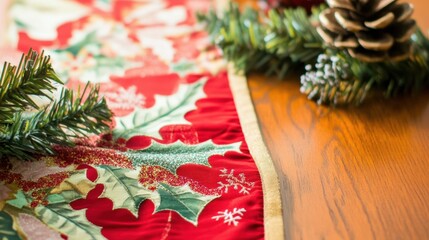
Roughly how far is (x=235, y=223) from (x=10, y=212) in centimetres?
23

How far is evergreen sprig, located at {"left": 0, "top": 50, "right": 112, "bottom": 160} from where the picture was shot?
609mm

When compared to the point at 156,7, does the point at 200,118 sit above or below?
below

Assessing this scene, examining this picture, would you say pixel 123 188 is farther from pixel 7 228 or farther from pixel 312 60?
pixel 312 60

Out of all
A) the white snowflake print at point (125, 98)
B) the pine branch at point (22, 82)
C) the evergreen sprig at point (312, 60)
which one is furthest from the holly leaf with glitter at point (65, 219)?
the evergreen sprig at point (312, 60)

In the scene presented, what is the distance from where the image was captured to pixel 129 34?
971mm

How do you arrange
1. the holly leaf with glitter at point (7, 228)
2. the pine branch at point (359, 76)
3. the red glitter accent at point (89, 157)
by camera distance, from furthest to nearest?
the pine branch at point (359, 76), the red glitter accent at point (89, 157), the holly leaf with glitter at point (7, 228)

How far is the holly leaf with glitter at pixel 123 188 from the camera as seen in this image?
0.63m

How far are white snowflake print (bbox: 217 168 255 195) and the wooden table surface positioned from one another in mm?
42

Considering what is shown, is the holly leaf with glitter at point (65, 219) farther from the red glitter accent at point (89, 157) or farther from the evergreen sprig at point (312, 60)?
the evergreen sprig at point (312, 60)

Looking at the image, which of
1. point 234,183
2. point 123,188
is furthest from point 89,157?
point 234,183

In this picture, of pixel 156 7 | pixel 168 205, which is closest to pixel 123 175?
pixel 168 205

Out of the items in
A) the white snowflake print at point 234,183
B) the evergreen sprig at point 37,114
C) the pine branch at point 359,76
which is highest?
the pine branch at point 359,76

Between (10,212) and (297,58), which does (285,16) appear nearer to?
(297,58)

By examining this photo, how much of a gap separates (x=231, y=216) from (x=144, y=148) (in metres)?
0.16
